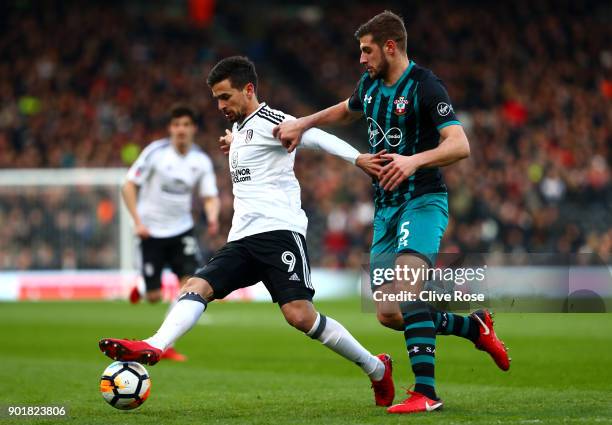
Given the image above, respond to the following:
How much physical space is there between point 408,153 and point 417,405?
153 cm

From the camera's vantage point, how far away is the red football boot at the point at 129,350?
608 centimetres

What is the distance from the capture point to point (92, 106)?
27.0m

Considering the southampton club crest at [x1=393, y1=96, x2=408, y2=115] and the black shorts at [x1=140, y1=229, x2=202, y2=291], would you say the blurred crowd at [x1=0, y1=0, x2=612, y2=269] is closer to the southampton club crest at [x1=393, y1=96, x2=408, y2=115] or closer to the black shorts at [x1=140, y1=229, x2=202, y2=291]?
the black shorts at [x1=140, y1=229, x2=202, y2=291]

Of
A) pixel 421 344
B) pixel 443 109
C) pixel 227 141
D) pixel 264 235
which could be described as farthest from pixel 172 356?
pixel 443 109

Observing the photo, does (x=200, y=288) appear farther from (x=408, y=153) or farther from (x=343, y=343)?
(x=408, y=153)

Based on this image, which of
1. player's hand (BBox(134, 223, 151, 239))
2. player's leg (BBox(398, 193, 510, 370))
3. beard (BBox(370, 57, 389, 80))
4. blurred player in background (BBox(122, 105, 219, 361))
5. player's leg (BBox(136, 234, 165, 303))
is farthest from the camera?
player's leg (BBox(136, 234, 165, 303))

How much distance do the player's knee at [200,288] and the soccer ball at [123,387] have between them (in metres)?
0.60

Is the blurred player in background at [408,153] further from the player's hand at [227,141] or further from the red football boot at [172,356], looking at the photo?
the red football boot at [172,356]

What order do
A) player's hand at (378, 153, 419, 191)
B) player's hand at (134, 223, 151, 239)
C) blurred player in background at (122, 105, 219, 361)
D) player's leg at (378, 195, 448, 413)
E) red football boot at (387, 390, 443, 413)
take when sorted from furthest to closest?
blurred player in background at (122, 105, 219, 361) < player's hand at (134, 223, 151, 239) < player's leg at (378, 195, 448, 413) < red football boot at (387, 390, 443, 413) < player's hand at (378, 153, 419, 191)

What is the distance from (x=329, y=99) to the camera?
100 feet

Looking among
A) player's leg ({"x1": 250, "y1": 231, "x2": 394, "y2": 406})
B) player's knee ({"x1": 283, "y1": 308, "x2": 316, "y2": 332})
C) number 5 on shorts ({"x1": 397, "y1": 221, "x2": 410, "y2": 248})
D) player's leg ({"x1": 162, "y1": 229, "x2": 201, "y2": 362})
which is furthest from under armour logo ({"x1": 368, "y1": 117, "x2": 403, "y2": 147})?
player's leg ({"x1": 162, "y1": 229, "x2": 201, "y2": 362})

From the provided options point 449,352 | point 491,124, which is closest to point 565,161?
point 491,124

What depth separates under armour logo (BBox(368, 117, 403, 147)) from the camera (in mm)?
6816

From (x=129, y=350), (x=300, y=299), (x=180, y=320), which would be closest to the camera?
(x=129, y=350)
